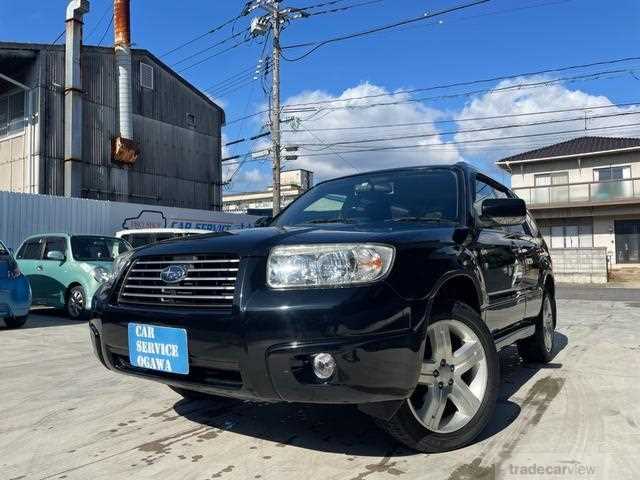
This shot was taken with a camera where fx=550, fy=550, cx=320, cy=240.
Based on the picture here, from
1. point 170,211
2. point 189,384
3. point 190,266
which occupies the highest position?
point 170,211

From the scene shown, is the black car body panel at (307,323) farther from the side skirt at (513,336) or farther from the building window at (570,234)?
the building window at (570,234)

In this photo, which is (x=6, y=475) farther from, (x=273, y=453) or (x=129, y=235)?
(x=129, y=235)

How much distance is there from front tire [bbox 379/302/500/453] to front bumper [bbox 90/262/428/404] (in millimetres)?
266

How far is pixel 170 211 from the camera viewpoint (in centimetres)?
1978

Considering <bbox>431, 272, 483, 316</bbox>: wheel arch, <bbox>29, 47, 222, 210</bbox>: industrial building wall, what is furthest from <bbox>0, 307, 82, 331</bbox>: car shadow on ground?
<bbox>29, 47, 222, 210</bbox>: industrial building wall

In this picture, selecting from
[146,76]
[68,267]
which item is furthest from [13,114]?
[68,267]

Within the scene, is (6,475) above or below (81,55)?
below

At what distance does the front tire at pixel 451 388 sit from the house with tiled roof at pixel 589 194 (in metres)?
25.6

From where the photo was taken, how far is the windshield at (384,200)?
3498mm

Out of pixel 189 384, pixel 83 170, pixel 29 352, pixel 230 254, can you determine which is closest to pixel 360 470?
pixel 189 384

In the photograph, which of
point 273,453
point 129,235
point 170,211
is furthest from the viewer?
point 170,211

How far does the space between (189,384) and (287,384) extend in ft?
1.90

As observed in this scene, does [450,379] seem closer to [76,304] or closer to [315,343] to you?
[315,343]

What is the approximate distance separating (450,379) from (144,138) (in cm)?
2407
